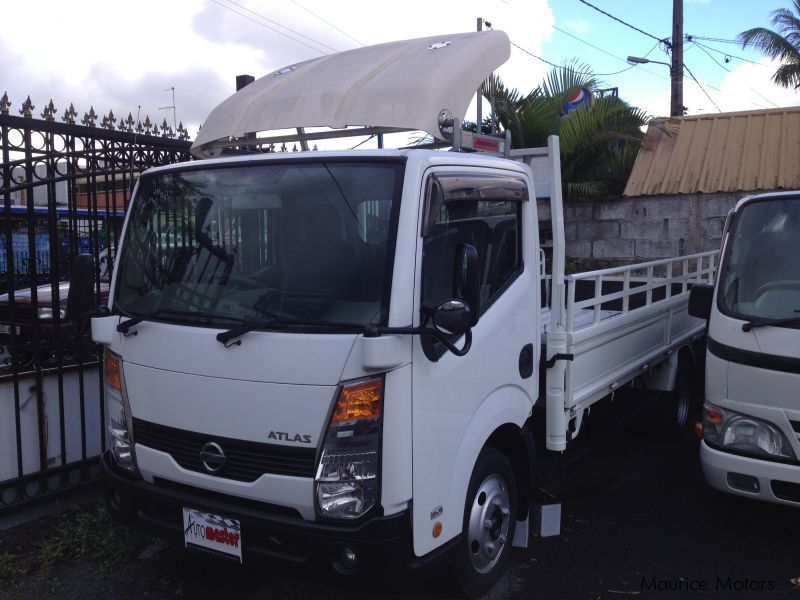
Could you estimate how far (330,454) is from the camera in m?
2.77

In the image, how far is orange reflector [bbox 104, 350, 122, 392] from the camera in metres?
3.37

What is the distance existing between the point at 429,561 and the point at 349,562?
0.33m

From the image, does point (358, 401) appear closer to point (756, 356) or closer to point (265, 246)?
point (265, 246)

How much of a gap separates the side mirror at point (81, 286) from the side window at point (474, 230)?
1.81 metres

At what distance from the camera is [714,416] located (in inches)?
162

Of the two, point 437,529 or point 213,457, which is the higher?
point 213,457

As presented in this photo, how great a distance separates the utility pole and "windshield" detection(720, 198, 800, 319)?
39.4 feet

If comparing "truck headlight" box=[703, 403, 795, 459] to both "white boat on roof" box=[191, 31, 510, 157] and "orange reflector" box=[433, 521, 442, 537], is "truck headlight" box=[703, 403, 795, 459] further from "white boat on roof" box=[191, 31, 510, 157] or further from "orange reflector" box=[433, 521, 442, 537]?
"white boat on roof" box=[191, 31, 510, 157]

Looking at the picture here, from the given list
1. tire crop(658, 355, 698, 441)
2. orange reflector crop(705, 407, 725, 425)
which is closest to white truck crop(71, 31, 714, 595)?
orange reflector crop(705, 407, 725, 425)

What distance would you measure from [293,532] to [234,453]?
417 millimetres

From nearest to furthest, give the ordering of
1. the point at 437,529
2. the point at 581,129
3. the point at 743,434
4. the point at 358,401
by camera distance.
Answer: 1. the point at 358,401
2. the point at 437,529
3. the point at 743,434
4. the point at 581,129

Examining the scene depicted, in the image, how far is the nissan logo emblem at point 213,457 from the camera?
117 inches

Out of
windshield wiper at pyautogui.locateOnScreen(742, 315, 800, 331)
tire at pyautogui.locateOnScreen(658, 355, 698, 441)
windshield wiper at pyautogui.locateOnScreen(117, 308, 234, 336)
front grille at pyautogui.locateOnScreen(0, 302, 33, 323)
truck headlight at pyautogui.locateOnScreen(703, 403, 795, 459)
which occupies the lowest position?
tire at pyautogui.locateOnScreen(658, 355, 698, 441)

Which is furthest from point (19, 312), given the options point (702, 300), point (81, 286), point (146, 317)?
point (702, 300)
